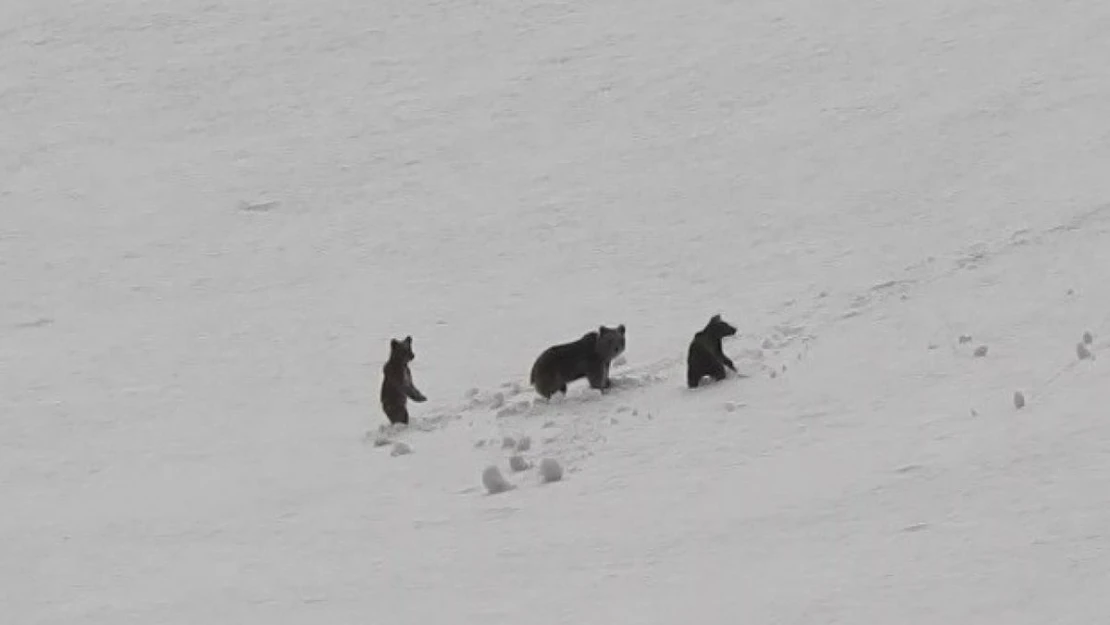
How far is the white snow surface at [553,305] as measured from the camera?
8.40 metres

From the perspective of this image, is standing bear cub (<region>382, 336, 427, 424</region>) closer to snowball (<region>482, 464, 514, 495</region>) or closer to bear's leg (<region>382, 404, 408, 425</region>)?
bear's leg (<region>382, 404, 408, 425</region>)

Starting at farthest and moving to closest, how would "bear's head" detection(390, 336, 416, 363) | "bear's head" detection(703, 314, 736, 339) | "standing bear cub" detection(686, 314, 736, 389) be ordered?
1. "bear's head" detection(390, 336, 416, 363)
2. "bear's head" detection(703, 314, 736, 339)
3. "standing bear cub" detection(686, 314, 736, 389)

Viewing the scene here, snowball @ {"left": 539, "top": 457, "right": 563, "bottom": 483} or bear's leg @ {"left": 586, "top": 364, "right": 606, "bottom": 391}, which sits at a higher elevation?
bear's leg @ {"left": 586, "top": 364, "right": 606, "bottom": 391}

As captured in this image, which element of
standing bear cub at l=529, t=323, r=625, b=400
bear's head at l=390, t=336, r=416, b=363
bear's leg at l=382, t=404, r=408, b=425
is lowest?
bear's leg at l=382, t=404, r=408, b=425

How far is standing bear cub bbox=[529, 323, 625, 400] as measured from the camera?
40.0ft

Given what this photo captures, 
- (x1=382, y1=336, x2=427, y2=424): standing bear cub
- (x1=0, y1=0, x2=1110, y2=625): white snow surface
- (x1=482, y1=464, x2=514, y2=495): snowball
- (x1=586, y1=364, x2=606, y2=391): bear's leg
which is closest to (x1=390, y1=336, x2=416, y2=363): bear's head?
(x1=382, y1=336, x2=427, y2=424): standing bear cub

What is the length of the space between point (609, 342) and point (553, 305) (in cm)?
584

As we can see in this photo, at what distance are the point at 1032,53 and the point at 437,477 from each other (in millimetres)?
17106

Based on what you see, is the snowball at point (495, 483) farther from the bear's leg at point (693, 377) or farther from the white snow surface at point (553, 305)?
the bear's leg at point (693, 377)

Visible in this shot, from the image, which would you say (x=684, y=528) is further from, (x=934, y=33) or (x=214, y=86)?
(x=214, y=86)

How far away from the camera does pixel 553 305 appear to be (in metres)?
18.2

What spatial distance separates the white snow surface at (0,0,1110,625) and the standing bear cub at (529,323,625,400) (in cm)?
22

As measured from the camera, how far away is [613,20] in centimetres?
3097

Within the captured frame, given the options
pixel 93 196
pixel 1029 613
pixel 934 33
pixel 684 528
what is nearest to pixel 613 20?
pixel 934 33
